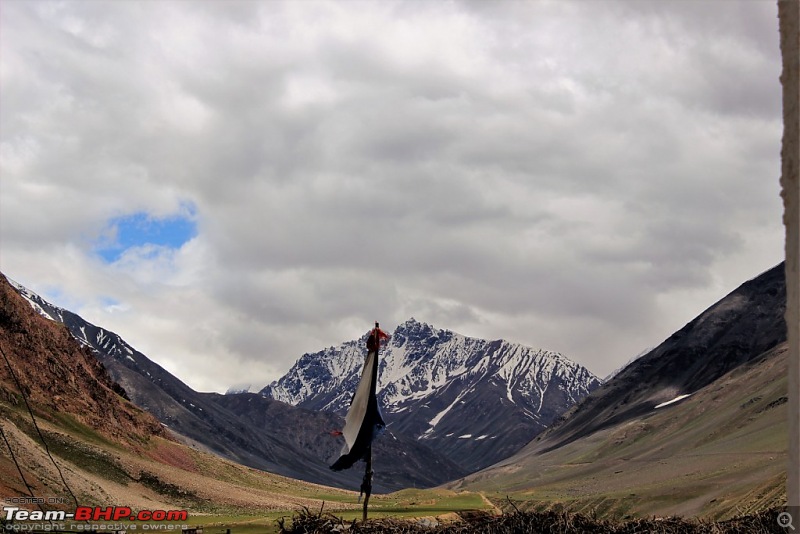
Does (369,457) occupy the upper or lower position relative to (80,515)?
upper

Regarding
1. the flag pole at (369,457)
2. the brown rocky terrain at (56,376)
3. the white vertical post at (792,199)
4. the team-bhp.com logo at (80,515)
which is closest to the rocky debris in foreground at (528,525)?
the flag pole at (369,457)

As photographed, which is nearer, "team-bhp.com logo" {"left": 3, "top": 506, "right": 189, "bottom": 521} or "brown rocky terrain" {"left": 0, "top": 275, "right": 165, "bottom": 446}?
"team-bhp.com logo" {"left": 3, "top": 506, "right": 189, "bottom": 521}

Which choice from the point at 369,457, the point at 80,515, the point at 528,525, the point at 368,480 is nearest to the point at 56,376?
the point at 80,515

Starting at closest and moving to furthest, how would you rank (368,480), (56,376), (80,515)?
(368,480)
(80,515)
(56,376)

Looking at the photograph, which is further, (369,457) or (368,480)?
(368,480)

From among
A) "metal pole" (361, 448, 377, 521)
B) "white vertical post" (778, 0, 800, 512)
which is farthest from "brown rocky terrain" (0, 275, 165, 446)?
"white vertical post" (778, 0, 800, 512)

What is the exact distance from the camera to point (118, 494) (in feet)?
303

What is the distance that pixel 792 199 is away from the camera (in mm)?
7641

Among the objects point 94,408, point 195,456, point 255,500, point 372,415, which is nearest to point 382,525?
point 372,415

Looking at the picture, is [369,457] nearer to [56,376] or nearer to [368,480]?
[368,480]

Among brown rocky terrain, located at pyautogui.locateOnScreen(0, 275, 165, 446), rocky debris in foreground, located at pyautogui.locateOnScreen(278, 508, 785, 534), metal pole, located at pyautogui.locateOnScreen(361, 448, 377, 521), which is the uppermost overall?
brown rocky terrain, located at pyautogui.locateOnScreen(0, 275, 165, 446)

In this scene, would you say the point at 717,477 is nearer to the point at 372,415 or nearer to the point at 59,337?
the point at 59,337

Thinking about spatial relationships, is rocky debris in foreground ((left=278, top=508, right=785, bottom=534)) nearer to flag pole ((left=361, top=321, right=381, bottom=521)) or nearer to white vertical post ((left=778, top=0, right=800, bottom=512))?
flag pole ((left=361, top=321, right=381, bottom=521))

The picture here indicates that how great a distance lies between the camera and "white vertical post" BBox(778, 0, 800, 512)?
7398 millimetres
